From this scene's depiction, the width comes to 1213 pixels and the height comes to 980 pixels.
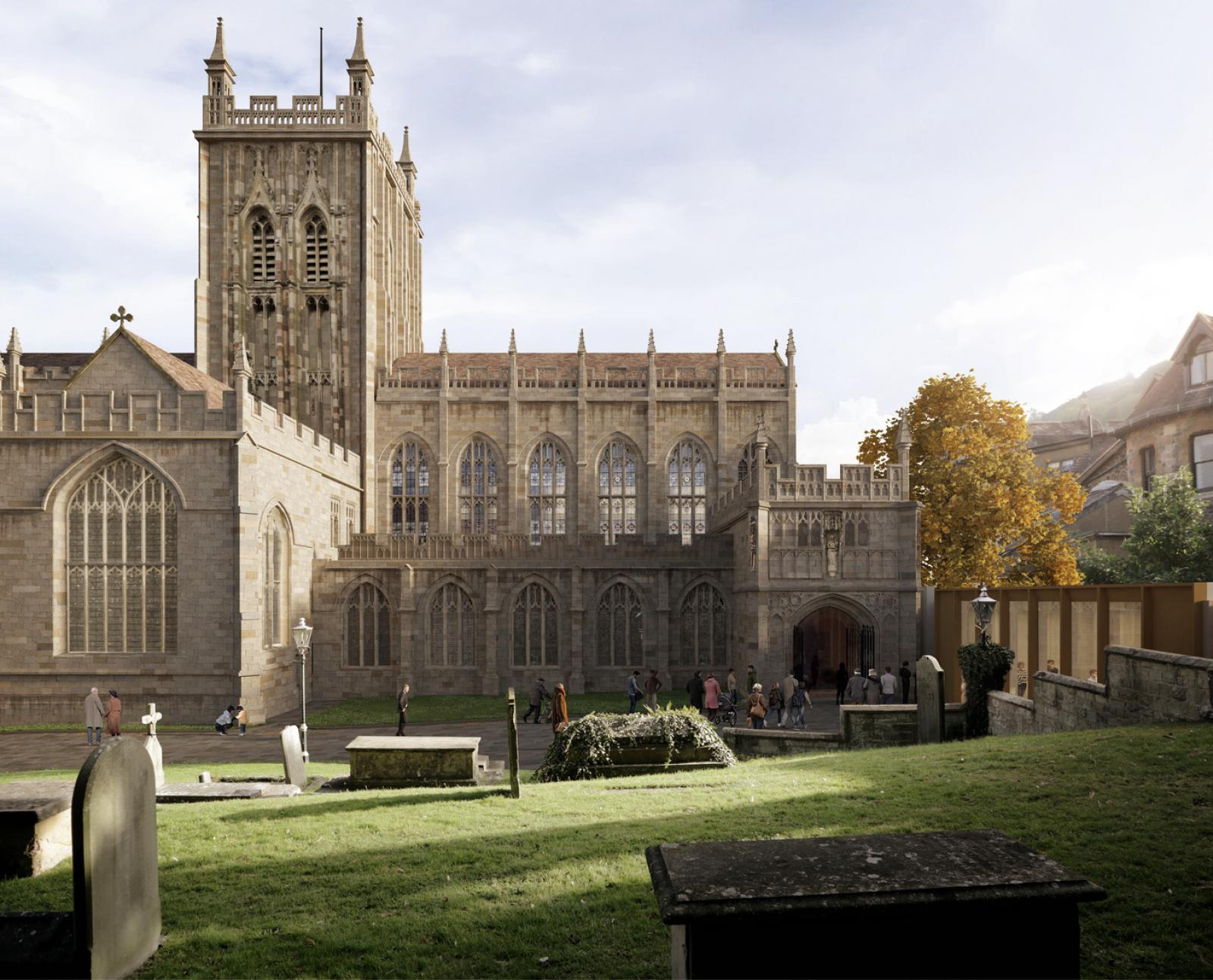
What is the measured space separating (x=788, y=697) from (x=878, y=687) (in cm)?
303

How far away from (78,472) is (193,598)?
16.2ft

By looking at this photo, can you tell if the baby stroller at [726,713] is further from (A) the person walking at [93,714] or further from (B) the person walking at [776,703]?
(A) the person walking at [93,714]

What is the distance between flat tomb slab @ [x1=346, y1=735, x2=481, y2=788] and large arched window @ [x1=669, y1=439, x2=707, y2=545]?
29068mm

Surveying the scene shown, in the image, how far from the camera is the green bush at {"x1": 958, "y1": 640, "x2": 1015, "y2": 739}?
18.2 meters

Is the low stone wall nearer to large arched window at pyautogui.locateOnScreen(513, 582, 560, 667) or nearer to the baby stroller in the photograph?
the baby stroller

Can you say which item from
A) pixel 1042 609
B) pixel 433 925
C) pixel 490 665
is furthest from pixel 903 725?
pixel 490 665

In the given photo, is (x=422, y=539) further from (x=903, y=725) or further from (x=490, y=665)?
(x=903, y=725)

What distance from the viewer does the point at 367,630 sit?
33.8m

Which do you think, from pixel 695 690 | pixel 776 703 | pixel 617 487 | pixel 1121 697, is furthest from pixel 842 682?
pixel 617 487

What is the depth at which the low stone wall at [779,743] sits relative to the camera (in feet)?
59.6

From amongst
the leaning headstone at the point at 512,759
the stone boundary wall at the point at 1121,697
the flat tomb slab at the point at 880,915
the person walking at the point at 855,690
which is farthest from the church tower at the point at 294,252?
the flat tomb slab at the point at 880,915

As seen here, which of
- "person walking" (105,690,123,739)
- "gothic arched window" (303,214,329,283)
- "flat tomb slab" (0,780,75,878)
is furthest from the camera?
"gothic arched window" (303,214,329,283)

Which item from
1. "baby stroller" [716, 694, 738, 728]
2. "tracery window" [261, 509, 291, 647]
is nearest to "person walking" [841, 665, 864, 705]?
"baby stroller" [716, 694, 738, 728]

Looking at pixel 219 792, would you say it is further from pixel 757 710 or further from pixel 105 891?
pixel 757 710
